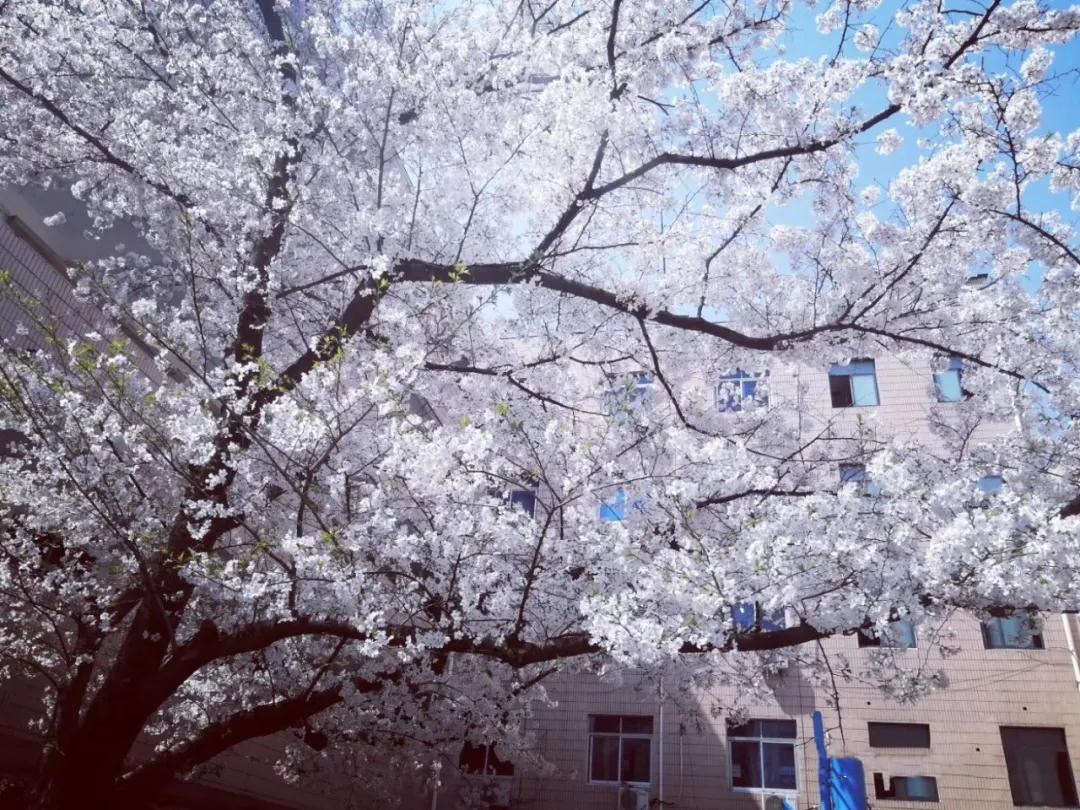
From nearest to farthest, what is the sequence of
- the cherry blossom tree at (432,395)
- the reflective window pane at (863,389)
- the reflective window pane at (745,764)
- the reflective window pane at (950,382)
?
the cherry blossom tree at (432,395), the reflective window pane at (745,764), the reflective window pane at (950,382), the reflective window pane at (863,389)

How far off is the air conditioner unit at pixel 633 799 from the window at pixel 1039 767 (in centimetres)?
569

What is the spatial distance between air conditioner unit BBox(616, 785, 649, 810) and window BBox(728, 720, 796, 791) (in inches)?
59.5

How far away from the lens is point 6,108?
711 centimetres

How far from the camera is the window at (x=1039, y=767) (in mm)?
11625

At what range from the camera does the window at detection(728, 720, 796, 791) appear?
12.8 m

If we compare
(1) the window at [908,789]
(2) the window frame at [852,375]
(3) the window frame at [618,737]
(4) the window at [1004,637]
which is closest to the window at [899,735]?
(1) the window at [908,789]

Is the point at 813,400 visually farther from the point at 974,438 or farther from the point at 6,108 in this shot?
the point at 6,108

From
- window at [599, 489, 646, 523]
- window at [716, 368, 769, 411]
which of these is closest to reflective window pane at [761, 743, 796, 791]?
window at [716, 368, 769, 411]

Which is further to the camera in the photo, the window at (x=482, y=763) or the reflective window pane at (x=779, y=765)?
the window at (x=482, y=763)

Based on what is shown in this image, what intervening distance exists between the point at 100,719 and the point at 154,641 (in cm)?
57

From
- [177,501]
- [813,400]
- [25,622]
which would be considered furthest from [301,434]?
[813,400]

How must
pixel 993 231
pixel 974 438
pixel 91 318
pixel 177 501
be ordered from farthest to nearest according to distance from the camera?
pixel 974 438 → pixel 91 318 → pixel 993 231 → pixel 177 501

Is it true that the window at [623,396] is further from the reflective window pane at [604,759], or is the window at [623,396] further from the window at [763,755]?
the reflective window pane at [604,759]

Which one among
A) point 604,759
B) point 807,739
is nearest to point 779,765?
point 807,739
